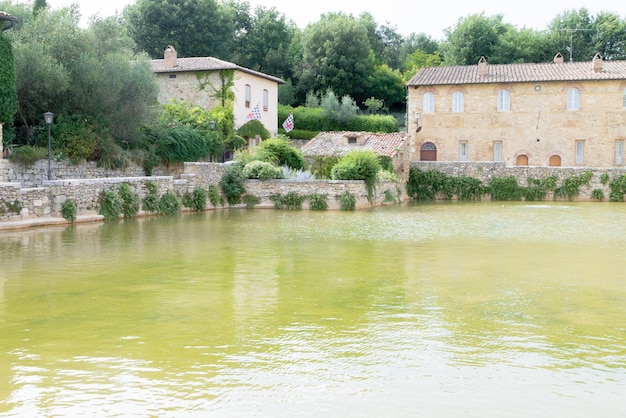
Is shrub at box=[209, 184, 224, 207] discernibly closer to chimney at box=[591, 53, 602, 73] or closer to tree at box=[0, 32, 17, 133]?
tree at box=[0, 32, 17, 133]

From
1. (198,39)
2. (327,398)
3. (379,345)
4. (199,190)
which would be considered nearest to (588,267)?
(379,345)

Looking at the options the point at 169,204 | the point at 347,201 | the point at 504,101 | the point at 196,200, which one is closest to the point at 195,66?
the point at 196,200

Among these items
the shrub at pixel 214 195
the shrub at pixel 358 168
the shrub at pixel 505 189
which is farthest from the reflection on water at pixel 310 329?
the shrub at pixel 505 189

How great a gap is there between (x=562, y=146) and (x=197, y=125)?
923 inches

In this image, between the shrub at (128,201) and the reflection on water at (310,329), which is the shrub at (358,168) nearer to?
the shrub at (128,201)

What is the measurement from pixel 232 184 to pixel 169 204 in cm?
463

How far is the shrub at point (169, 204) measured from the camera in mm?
24938

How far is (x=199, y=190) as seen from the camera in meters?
27.2

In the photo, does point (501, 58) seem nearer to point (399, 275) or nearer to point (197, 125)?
point (197, 125)

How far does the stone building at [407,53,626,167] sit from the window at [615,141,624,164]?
2.2 inches

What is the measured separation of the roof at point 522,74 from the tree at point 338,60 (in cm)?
864


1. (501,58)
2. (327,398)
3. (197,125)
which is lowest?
(327,398)

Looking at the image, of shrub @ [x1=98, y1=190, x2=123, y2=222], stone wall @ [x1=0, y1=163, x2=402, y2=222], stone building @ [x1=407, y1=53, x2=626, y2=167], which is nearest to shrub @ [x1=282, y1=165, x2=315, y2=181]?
stone wall @ [x1=0, y1=163, x2=402, y2=222]

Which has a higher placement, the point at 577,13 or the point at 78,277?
the point at 577,13
